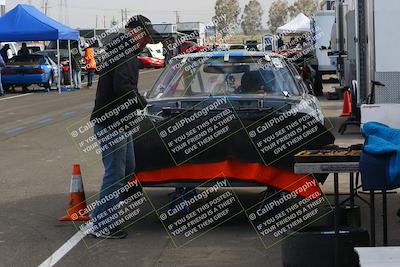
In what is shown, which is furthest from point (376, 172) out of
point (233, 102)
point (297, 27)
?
point (297, 27)

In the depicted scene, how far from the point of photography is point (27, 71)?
2827 centimetres

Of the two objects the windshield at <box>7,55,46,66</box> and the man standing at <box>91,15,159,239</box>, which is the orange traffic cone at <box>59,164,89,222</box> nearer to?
the man standing at <box>91,15,159,239</box>

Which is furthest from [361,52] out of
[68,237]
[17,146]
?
[17,146]

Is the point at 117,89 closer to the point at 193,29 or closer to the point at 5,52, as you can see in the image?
the point at 5,52

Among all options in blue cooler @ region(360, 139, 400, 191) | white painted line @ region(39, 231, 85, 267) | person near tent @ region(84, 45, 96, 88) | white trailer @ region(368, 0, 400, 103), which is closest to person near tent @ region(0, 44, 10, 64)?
person near tent @ region(84, 45, 96, 88)

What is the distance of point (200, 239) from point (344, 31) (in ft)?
35.0

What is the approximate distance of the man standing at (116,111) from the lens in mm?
6613

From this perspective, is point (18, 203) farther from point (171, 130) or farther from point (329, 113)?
point (329, 113)

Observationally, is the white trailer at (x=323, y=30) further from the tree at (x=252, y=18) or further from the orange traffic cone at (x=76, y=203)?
the tree at (x=252, y=18)

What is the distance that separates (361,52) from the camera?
10672 millimetres

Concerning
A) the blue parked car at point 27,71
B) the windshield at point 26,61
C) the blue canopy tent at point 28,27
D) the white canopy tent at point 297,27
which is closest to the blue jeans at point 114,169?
the blue canopy tent at point 28,27

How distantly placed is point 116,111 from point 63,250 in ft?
4.29

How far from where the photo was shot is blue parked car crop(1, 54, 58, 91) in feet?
92.5

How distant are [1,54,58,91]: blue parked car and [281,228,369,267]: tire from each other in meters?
23.8
